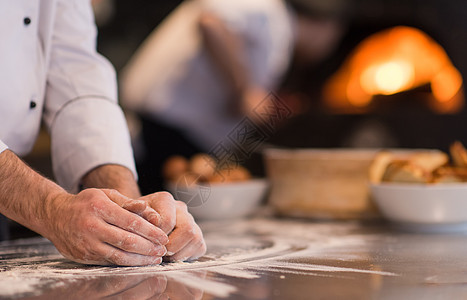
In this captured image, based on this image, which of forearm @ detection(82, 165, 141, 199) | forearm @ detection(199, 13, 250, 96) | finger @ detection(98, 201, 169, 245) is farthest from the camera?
forearm @ detection(199, 13, 250, 96)

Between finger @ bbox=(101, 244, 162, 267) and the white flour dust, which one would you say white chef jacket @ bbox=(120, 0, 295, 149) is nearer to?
the white flour dust

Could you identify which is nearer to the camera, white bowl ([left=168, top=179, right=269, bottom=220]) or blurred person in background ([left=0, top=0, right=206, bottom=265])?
blurred person in background ([left=0, top=0, right=206, bottom=265])

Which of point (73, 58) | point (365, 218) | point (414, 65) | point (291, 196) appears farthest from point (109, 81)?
point (414, 65)

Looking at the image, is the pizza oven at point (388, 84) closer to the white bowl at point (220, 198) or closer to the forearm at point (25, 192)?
the white bowl at point (220, 198)

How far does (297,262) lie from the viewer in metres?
0.72

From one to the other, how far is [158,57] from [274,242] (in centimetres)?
124

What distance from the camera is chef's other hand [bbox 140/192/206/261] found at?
2.28 ft

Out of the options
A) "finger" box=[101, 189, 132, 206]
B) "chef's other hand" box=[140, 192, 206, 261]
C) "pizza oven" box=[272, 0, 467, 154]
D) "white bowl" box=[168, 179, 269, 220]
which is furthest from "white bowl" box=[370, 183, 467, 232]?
"pizza oven" box=[272, 0, 467, 154]

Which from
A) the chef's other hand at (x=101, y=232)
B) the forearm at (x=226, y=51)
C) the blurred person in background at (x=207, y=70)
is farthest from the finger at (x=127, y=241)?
the forearm at (x=226, y=51)

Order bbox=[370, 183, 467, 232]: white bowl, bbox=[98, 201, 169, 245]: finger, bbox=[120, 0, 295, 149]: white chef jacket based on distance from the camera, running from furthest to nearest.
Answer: bbox=[120, 0, 295, 149]: white chef jacket < bbox=[370, 183, 467, 232]: white bowl < bbox=[98, 201, 169, 245]: finger

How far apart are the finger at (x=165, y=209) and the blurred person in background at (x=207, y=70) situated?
979 mm

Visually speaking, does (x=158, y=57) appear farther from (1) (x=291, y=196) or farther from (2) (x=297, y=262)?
(2) (x=297, y=262)

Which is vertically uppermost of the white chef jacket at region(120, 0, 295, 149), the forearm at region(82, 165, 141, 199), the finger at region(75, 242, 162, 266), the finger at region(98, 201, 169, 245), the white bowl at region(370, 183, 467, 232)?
the white chef jacket at region(120, 0, 295, 149)

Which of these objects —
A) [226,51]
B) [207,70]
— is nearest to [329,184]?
[226,51]
